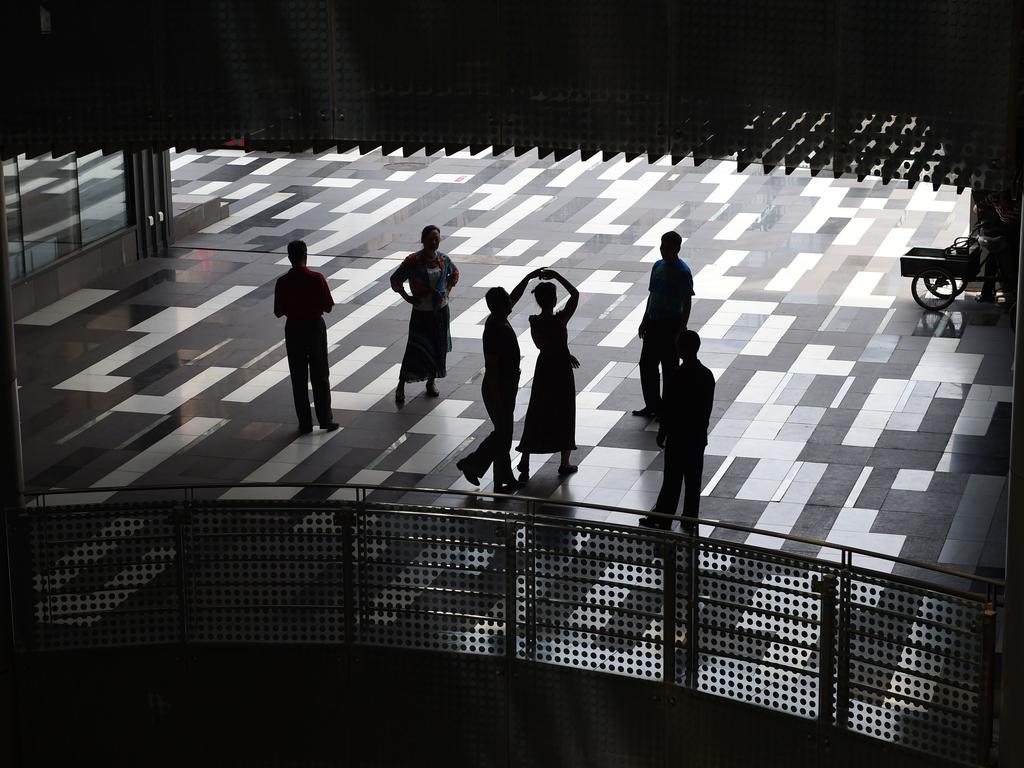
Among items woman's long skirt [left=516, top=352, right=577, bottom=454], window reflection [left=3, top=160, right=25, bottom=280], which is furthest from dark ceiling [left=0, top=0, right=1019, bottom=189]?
window reflection [left=3, top=160, right=25, bottom=280]

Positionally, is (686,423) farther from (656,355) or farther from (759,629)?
(759,629)

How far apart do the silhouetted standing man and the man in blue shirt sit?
2.03 meters

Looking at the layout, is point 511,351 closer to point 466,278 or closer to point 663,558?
point 663,558

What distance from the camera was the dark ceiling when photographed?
356 inches

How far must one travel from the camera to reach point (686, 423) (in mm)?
11406

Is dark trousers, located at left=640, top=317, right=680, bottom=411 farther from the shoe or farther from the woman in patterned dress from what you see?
the shoe

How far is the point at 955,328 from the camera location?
17188 mm

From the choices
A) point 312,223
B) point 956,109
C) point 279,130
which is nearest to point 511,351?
point 279,130

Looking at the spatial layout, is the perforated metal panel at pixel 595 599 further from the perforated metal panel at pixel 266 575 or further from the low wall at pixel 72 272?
the low wall at pixel 72 272

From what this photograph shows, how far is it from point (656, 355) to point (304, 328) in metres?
2.87

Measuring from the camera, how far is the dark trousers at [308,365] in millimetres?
13906

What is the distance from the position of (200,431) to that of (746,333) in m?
5.69

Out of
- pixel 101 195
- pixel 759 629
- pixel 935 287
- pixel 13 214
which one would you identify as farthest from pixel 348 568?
pixel 101 195

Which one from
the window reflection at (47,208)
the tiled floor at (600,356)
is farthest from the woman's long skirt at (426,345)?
the window reflection at (47,208)
